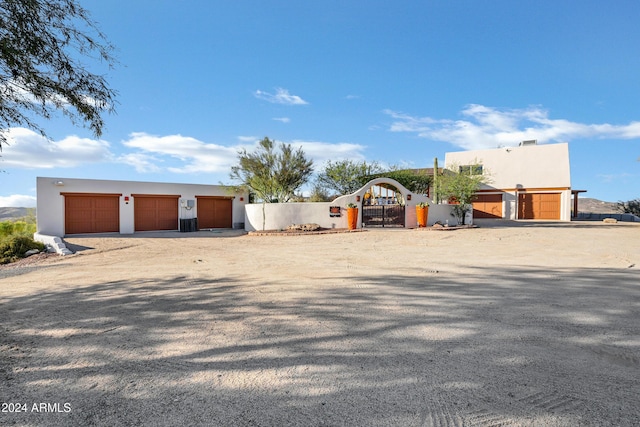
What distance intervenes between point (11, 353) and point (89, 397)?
1.49 meters

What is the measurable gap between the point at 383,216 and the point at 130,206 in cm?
1510

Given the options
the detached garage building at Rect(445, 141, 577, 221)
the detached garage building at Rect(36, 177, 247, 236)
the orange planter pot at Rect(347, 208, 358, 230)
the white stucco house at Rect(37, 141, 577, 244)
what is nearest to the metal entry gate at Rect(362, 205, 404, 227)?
the white stucco house at Rect(37, 141, 577, 244)

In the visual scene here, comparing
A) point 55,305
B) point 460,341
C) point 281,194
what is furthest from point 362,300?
point 281,194

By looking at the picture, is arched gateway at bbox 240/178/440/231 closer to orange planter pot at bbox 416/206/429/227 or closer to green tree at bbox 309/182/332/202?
orange planter pot at bbox 416/206/429/227

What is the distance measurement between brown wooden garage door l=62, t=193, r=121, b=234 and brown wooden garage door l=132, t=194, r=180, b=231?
42.4 inches

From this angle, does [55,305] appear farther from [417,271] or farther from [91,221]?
[91,221]

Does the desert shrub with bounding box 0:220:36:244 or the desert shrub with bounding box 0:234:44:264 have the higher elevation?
the desert shrub with bounding box 0:220:36:244

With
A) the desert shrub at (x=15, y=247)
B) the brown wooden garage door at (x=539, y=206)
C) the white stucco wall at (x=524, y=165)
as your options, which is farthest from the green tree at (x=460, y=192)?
the desert shrub at (x=15, y=247)

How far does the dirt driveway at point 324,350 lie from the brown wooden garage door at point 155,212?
15699 mm

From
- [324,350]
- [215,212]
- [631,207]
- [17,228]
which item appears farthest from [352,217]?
[631,207]

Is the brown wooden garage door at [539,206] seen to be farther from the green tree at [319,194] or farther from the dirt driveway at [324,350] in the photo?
the dirt driveway at [324,350]

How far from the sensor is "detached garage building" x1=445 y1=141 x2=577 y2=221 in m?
30.6

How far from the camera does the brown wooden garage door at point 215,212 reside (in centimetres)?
2412

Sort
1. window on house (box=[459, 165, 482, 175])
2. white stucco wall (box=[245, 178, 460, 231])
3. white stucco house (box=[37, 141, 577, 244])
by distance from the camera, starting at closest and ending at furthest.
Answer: white stucco house (box=[37, 141, 577, 244]), white stucco wall (box=[245, 178, 460, 231]), window on house (box=[459, 165, 482, 175])
